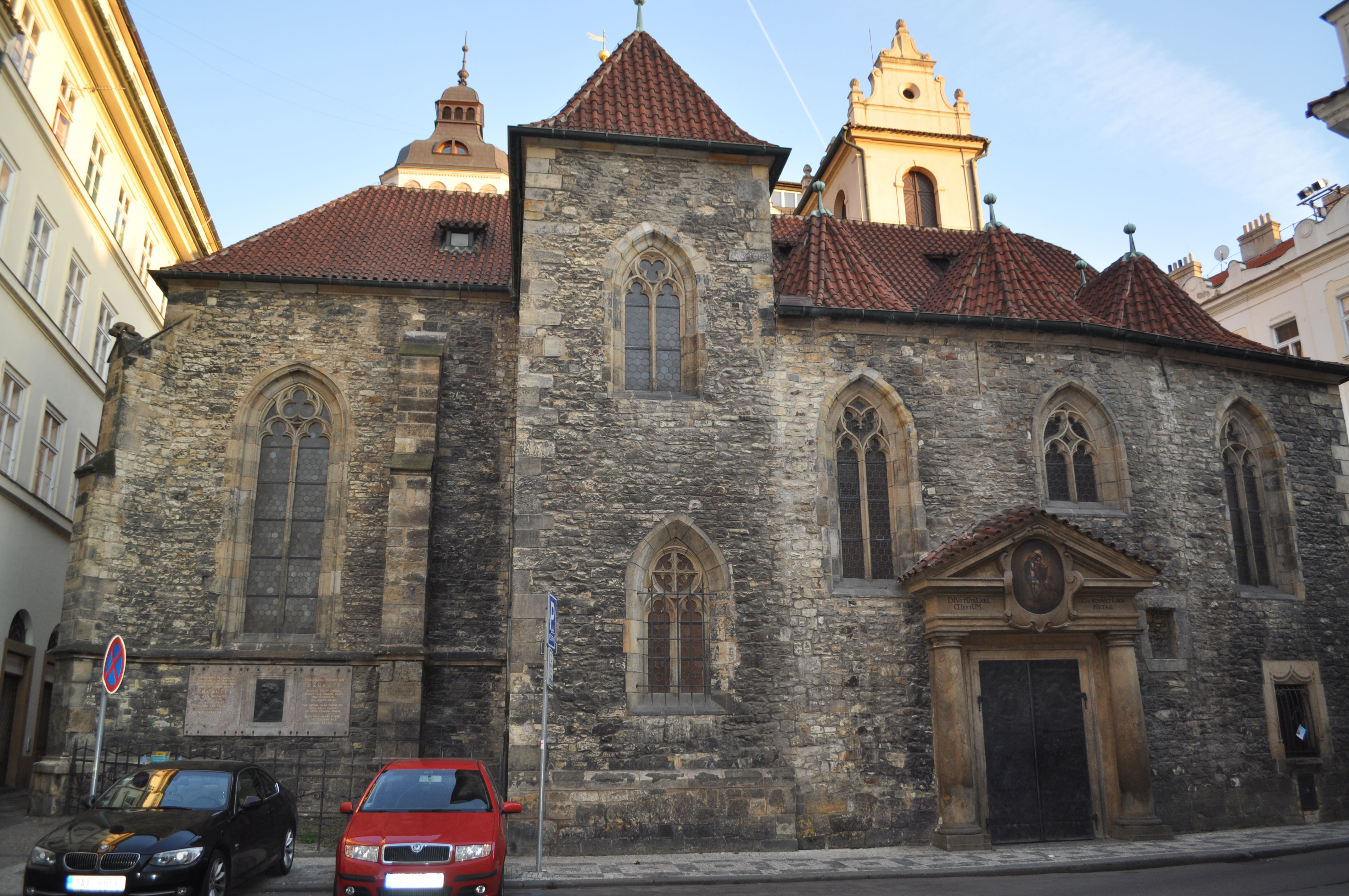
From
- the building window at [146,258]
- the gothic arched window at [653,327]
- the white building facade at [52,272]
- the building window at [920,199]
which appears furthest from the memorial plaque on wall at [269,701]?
the building window at [920,199]

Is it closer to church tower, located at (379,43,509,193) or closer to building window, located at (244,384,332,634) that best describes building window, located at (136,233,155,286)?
building window, located at (244,384,332,634)

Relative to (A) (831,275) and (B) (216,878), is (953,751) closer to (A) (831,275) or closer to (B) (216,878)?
(A) (831,275)

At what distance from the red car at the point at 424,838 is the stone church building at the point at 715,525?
9.31 ft

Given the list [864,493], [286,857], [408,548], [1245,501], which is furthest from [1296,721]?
[286,857]

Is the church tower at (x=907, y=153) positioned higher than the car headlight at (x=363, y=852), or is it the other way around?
the church tower at (x=907, y=153)

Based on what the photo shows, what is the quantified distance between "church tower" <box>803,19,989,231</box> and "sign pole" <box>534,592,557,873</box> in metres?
16.8

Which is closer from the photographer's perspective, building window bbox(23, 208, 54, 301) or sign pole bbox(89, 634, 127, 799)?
sign pole bbox(89, 634, 127, 799)

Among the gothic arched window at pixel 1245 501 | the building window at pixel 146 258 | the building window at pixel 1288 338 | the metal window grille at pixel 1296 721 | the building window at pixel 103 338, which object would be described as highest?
the building window at pixel 146 258

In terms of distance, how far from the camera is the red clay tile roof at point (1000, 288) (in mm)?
15328

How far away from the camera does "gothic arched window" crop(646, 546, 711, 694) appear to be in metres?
12.9

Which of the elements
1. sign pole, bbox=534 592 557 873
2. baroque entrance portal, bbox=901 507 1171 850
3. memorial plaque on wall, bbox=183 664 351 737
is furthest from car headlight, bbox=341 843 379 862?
baroque entrance portal, bbox=901 507 1171 850

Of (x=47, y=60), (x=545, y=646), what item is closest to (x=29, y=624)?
(x=47, y=60)

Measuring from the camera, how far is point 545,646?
10.7 meters

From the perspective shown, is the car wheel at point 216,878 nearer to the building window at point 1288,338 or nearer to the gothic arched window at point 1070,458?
the gothic arched window at point 1070,458
